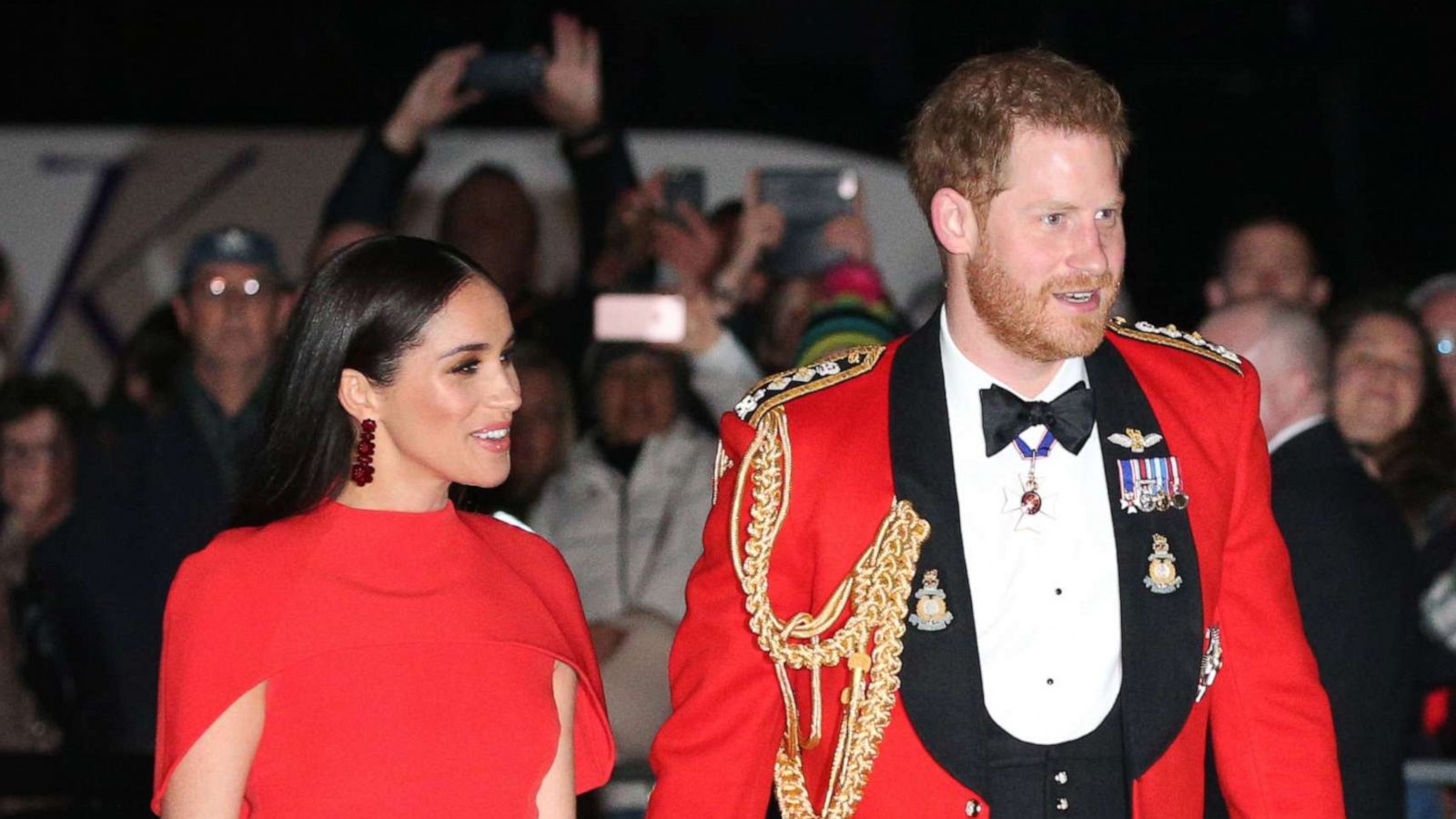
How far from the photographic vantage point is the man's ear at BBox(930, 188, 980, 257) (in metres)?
2.87

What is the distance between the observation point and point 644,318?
18.1 feet

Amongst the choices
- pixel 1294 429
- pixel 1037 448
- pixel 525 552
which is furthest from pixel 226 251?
pixel 1037 448

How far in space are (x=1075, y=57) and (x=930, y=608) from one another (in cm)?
440

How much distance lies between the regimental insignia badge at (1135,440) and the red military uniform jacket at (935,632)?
1cm

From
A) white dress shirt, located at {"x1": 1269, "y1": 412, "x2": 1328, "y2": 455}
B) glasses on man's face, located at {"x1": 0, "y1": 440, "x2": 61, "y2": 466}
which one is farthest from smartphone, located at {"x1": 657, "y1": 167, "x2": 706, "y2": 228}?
white dress shirt, located at {"x1": 1269, "y1": 412, "x2": 1328, "y2": 455}

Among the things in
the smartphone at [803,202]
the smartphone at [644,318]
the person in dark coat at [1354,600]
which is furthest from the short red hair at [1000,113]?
the smartphone at [803,202]

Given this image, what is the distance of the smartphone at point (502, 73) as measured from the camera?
5789mm

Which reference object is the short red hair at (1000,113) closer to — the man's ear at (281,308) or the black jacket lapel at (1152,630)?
the black jacket lapel at (1152,630)

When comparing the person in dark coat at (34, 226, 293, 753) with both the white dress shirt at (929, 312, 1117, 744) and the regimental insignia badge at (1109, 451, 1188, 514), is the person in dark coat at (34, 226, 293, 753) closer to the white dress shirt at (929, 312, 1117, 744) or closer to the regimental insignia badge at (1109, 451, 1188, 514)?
the white dress shirt at (929, 312, 1117, 744)

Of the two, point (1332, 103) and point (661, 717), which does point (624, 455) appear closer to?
point (661, 717)

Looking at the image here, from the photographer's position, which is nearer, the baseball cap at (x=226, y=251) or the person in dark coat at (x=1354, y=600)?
the person in dark coat at (x=1354, y=600)

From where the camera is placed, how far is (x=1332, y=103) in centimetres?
697

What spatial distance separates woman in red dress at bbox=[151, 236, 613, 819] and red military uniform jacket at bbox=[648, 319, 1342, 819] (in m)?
0.24

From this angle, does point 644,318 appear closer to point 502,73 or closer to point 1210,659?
point 502,73
